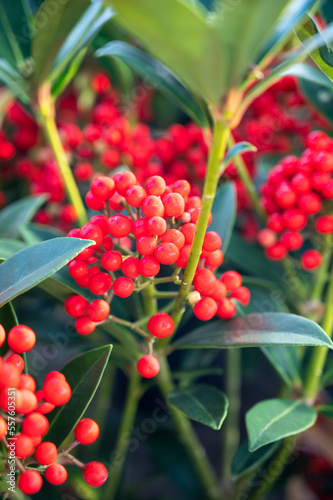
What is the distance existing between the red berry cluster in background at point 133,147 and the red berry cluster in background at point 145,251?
33 centimetres

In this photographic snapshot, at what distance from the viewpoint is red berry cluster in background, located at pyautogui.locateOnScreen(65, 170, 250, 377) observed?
0.48 meters

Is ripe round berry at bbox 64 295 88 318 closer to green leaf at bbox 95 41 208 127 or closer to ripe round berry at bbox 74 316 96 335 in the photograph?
ripe round berry at bbox 74 316 96 335

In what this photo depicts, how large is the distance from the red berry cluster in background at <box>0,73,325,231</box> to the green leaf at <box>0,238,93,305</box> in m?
0.39

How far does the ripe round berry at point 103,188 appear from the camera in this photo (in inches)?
20.2

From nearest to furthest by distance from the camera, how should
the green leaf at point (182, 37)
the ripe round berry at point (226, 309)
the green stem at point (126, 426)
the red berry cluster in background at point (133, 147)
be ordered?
1. the green leaf at point (182, 37)
2. the ripe round berry at point (226, 309)
3. the green stem at point (126, 426)
4. the red berry cluster in background at point (133, 147)

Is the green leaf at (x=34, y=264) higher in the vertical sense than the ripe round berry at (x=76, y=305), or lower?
higher

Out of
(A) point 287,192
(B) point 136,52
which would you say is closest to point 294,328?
(A) point 287,192

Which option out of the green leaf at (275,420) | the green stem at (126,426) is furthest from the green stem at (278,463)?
the green stem at (126,426)

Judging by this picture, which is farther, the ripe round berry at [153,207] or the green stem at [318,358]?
the green stem at [318,358]

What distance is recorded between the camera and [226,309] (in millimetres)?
542

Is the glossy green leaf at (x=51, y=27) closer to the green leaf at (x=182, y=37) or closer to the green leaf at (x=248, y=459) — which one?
the green leaf at (x=182, y=37)

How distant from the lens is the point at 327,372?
2.40 feet

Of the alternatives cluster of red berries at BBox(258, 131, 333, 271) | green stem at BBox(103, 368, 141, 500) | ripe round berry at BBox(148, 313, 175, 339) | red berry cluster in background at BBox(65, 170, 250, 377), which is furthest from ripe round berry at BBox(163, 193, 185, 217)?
green stem at BBox(103, 368, 141, 500)

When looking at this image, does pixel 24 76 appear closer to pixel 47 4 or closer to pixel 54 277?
pixel 47 4
